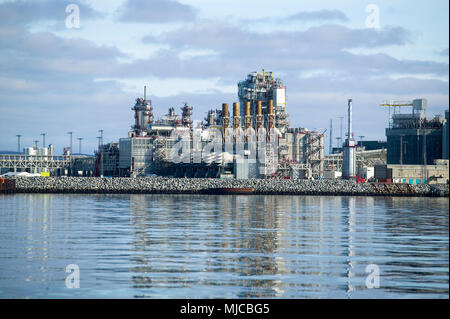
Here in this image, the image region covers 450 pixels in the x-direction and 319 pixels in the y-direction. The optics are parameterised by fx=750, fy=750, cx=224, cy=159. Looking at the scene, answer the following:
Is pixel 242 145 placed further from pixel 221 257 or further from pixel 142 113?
pixel 221 257

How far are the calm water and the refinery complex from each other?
8697cm

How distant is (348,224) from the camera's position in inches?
2272

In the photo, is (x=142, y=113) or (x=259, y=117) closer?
(x=259, y=117)

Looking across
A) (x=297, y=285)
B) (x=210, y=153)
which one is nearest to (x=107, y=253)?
(x=297, y=285)

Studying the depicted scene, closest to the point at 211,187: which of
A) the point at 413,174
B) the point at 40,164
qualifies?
the point at 413,174

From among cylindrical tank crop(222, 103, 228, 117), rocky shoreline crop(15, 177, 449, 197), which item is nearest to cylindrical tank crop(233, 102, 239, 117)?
cylindrical tank crop(222, 103, 228, 117)

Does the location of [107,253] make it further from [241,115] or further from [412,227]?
[241,115]

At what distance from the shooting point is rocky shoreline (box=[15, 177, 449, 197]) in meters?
128

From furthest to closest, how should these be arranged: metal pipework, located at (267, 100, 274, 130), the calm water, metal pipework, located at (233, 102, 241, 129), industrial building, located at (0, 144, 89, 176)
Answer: industrial building, located at (0, 144, 89, 176), metal pipework, located at (233, 102, 241, 129), metal pipework, located at (267, 100, 274, 130), the calm water

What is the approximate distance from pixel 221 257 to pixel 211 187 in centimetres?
9631

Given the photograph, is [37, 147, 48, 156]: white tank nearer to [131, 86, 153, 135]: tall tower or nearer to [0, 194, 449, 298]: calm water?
[131, 86, 153, 135]: tall tower

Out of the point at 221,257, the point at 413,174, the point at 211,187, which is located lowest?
the point at 221,257

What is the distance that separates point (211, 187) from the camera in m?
132
